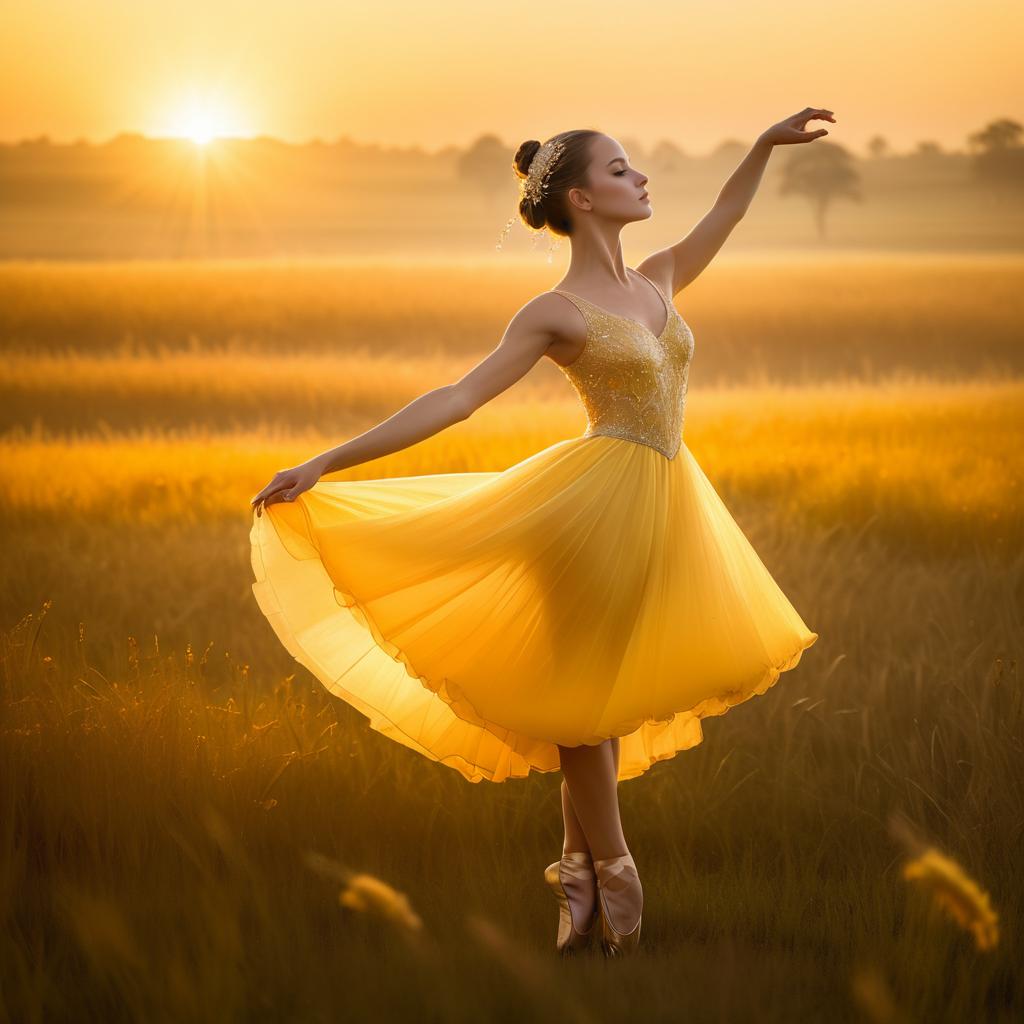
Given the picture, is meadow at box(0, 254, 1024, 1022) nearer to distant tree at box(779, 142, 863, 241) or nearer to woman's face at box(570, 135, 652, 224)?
woman's face at box(570, 135, 652, 224)

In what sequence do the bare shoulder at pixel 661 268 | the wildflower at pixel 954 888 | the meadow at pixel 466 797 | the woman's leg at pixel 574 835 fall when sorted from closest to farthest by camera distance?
the wildflower at pixel 954 888 → the meadow at pixel 466 797 → the woman's leg at pixel 574 835 → the bare shoulder at pixel 661 268

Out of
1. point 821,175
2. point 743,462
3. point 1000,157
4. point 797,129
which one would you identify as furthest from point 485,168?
point 797,129

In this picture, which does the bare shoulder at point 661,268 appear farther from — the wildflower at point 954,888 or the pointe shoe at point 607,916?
the wildflower at point 954,888

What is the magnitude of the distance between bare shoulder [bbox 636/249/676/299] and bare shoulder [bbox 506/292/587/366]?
1.47 feet

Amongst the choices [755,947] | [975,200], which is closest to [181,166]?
[755,947]

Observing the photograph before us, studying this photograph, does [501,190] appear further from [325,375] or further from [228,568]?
[228,568]

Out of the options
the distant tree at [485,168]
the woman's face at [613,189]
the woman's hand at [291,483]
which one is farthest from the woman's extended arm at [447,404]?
the distant tree at [485,168]

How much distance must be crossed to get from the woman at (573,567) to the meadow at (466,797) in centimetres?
35

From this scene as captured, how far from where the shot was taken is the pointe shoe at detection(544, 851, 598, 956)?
9.54 ft

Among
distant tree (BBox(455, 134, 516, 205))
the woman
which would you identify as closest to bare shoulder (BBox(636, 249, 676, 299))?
the woman

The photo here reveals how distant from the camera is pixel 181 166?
2722 centimetres

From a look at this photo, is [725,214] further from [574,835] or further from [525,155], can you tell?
[574,835]

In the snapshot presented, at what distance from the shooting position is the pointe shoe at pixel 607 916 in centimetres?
282

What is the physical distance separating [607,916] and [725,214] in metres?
1.80
